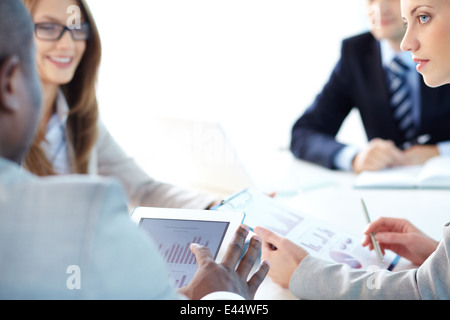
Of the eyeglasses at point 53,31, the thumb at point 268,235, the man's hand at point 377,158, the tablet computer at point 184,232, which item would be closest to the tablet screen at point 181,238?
the tablet computer at point 184,232

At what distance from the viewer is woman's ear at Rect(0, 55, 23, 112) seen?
0.49 meters

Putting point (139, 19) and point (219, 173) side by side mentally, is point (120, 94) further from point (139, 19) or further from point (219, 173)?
point (219, 173)

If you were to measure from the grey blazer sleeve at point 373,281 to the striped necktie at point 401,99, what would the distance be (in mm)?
1274

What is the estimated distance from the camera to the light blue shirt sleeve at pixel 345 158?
1704mm

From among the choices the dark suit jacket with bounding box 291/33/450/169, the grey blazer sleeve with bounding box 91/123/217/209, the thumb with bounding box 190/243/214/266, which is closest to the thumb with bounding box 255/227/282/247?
the thumb with bounding box 190/243/214/266

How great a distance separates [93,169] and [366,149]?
883 mm

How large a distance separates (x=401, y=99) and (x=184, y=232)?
142cm

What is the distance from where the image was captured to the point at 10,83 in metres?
0.50

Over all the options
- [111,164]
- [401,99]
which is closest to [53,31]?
[111,164]

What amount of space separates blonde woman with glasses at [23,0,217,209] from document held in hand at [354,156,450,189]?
0.54m

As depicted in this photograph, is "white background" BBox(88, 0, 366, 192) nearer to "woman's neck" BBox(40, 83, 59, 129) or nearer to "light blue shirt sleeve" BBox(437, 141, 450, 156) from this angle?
Result: "woman's neck" BBox(40, 83, 59, 129)

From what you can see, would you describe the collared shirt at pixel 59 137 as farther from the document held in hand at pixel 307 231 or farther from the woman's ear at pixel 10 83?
the woman's ear at pixel 10 83

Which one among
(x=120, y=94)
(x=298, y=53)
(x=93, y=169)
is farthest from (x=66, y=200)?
(x=298, y=53)

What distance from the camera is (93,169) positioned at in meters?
1.48
